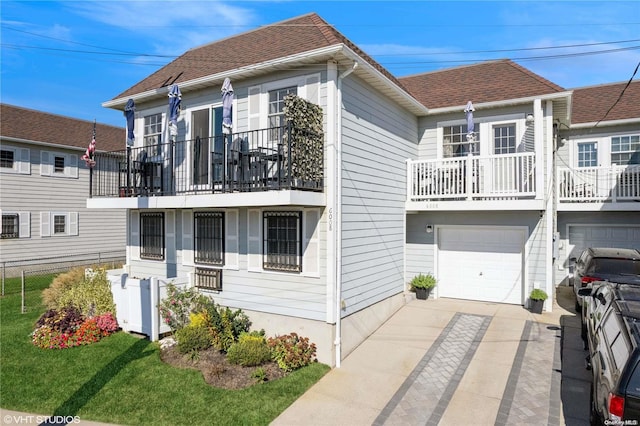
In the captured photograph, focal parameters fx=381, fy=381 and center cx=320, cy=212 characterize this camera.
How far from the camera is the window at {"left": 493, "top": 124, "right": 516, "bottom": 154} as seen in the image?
11148 mm

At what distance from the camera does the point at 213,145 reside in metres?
10.2

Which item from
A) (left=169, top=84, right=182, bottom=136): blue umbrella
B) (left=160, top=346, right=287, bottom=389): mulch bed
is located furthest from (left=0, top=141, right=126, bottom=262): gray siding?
(left=160, top=346, right=287, bottom=389): mulch bed

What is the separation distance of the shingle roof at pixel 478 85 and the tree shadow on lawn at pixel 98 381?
10.6 m

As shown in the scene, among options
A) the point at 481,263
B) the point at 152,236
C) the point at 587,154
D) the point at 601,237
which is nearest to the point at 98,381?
the point at 152,236

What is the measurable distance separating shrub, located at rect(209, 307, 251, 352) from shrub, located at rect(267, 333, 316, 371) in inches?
40.7

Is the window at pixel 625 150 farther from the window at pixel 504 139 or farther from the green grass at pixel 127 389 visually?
the green grass at pixel 127 389

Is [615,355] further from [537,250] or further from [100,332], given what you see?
[100,332]

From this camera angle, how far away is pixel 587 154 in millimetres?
13898

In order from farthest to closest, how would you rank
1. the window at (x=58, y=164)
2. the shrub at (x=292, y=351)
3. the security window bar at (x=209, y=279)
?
the window at (x=58, y=164) → the security window bar at (x=209, y=279) → the shrub at (x=292, y=351)

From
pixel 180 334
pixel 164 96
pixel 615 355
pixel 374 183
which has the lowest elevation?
pixel 180 334

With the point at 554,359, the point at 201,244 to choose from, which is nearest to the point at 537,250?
the point at 554,359

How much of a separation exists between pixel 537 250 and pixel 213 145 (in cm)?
937

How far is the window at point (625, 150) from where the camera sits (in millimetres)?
13117

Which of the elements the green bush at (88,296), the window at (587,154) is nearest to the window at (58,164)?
the green bush at (88,296)
